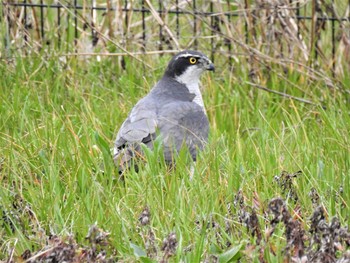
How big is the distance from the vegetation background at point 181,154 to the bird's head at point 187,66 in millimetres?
284

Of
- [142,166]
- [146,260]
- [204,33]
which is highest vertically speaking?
[204,33]

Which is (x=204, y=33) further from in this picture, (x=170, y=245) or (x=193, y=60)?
(x=170, y=245)

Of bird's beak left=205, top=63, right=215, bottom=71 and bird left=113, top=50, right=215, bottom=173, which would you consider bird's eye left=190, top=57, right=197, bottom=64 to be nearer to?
bird's beak left=205, top=63, right=215, bottom=71

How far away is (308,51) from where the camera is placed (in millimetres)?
8141

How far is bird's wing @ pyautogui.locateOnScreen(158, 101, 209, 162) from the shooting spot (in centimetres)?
586

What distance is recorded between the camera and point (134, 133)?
19.2 feet

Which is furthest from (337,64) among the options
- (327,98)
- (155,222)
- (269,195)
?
(155,222)

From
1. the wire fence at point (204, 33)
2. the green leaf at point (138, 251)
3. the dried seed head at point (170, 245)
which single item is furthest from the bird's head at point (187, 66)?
the dried seed head at point (170, 245)

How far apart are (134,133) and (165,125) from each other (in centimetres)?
22

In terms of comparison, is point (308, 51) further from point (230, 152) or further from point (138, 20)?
point (230, 152)

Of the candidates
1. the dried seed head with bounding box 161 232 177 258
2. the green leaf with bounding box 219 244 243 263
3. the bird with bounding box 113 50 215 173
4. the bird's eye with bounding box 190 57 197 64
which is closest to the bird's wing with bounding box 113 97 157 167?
the bird with bounding box 113 50 215 173

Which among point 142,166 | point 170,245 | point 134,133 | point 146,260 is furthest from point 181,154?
point 170,245

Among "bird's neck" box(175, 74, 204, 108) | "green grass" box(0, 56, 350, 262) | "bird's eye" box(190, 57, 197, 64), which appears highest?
"bird's eye" box(190, 57, 197, 64)

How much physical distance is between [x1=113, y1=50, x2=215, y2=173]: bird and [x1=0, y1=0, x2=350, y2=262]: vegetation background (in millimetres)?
135
